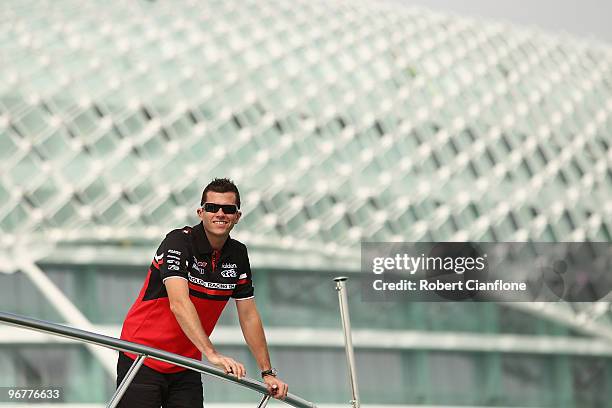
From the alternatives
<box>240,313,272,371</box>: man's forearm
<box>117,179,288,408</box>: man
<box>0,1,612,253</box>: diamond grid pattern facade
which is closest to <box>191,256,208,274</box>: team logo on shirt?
<box>117,179,288,408</box>: man

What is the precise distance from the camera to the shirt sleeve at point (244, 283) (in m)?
3.52

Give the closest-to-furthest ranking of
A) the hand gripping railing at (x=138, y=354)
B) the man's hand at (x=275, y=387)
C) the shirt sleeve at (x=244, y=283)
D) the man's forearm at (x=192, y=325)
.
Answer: the hand gripping railing at (x=138, y=354), the man's forearm at (x=192, y=325), the man's hand at (x=275, y=387), the shirt sleeve at (x=244, y=283)

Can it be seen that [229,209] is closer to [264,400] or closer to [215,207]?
[215,207]

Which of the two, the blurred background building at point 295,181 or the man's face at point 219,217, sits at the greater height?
the blurred background building at point 295,181

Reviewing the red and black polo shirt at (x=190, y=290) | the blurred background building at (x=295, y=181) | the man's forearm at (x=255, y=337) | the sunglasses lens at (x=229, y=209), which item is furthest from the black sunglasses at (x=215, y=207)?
the blurred background building at (x=295, y=181)

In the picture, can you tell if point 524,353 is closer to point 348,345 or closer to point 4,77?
point 4,77

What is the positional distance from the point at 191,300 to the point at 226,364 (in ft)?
Answer: 1.06

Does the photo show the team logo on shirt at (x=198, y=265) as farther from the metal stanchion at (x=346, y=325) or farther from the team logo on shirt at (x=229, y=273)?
the metal stanchion at (x=346, y=325)

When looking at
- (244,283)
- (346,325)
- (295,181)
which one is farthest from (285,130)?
(244,283)

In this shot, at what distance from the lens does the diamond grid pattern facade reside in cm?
1902

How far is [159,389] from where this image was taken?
3527 mm

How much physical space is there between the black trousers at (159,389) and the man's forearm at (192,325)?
38cm

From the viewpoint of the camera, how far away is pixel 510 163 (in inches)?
930

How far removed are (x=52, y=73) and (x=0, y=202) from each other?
359 cm
